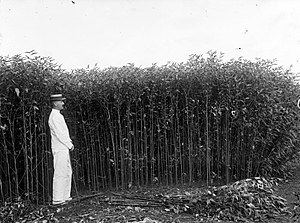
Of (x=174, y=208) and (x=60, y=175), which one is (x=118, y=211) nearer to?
(x=174, y=208)

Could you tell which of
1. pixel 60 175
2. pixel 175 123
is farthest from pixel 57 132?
pixel 175 123

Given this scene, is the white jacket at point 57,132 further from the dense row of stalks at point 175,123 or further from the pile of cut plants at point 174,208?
the pile of cut plants at point 174,208

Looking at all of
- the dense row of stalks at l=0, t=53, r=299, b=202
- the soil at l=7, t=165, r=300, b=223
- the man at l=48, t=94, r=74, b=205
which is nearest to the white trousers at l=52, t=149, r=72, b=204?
the man at l=48, t=94, r=74, b=205

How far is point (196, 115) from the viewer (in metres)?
8.52

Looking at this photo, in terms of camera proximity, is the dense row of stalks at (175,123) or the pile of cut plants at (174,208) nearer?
the pile of cut plants at (174,208)

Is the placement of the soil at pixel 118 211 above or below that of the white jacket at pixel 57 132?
below

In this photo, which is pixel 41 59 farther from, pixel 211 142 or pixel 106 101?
pixel 211 142

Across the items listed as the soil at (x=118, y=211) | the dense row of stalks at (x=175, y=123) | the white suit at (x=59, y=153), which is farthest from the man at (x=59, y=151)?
the dense row of stalks at (x=175, y=123)

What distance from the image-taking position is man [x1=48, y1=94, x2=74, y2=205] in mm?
6730

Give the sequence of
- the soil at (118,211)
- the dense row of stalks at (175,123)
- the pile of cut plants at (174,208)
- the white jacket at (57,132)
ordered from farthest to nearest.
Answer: the dense row of stalks at (175,123), the white jacket at (57,132), the pile of cut plants at (174,208), the soil at (118,211)

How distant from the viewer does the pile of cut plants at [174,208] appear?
6.06 metres

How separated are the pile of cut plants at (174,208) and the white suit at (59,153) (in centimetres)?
26

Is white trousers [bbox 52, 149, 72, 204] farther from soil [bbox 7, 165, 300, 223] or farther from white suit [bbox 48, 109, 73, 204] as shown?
soil [bbox 7, 165, 300, 223]

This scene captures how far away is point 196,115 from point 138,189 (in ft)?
6.20
